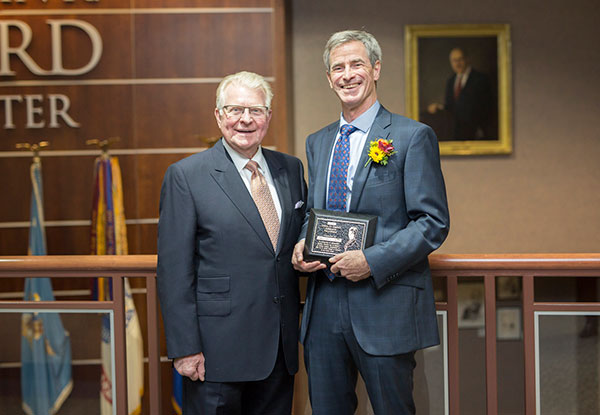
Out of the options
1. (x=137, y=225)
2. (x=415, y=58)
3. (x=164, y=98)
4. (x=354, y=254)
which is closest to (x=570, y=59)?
(x=415, y=58)

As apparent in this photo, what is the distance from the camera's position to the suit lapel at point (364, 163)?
190 cm

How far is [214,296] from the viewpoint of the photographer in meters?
1.96

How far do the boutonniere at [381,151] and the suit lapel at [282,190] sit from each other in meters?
0.34

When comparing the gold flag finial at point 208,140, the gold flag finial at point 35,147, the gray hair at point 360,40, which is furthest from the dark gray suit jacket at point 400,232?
the gold flag finial at point 35,147

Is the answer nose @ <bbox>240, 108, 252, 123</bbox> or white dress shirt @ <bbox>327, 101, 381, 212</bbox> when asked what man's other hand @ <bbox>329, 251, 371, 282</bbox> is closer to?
white dress shirt @ <bbox>327, 101, 381, 212</bbox>

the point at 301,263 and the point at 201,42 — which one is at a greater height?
the point at 201,42

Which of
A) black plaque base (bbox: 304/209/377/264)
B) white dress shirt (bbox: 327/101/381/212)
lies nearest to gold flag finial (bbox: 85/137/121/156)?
white dress shirt (bbox: 327/101/381/212)

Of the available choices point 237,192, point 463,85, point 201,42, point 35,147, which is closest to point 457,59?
point 463,85

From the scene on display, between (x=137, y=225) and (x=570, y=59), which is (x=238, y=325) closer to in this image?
(x=137, y=225)

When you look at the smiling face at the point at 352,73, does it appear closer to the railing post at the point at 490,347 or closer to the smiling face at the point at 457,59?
the railing post at the point at 490,347

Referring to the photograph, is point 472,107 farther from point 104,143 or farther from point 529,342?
point 529,342

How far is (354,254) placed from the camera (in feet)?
5.98

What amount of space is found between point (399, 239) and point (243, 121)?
0.62 metres

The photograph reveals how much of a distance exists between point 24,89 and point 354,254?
359cm
